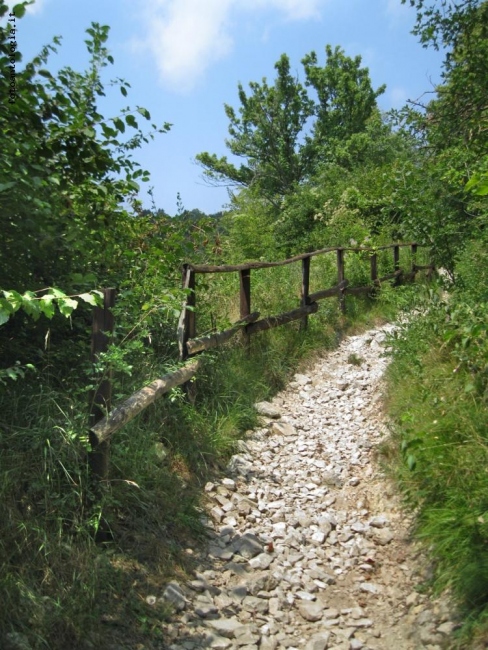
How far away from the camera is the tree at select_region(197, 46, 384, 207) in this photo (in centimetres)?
3438

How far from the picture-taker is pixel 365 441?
5570mm

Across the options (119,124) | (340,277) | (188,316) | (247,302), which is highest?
(119,124)

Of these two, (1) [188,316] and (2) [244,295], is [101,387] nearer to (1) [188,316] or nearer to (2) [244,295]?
(1) [188,316]

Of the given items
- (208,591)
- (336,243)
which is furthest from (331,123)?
(208,591)

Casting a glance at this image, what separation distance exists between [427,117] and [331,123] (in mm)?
29533

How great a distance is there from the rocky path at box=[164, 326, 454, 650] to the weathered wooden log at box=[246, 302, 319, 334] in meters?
1.19

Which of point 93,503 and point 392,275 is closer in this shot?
point 93,503

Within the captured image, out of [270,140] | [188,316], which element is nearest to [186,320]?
[188,316]

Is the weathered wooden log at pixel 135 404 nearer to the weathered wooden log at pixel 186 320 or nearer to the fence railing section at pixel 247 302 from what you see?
the weathered wooden log at pixel 186 320

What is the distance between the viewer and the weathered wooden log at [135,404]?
3375mm

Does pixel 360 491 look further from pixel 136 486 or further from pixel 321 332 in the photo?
pixel 321 332

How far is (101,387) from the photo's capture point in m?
3.48

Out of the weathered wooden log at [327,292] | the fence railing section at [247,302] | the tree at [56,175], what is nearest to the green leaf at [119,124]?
the tree at [56,175]

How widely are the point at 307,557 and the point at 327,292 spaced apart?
20.1 feet
